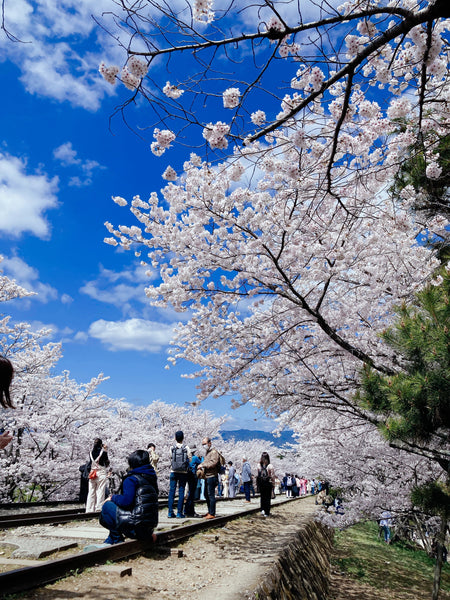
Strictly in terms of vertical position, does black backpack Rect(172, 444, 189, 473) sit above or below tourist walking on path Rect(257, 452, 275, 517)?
above

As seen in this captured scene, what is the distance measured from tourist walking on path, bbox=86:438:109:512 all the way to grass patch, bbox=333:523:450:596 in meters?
7.25

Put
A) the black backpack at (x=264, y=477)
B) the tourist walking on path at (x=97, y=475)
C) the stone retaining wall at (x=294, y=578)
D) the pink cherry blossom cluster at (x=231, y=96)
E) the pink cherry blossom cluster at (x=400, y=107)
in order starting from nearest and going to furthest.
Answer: the pink cherry blossom cluster at (x=231, y=96) → the pink cherry blossom cluster at (x=400, y=107) → the stone retaining wall at (x=294, y=578) → the tourist walking on path at (x=97, y=475) → the black backpack at (x=264, y=477)

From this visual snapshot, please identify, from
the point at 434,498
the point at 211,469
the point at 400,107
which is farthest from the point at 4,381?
the point at 211,469

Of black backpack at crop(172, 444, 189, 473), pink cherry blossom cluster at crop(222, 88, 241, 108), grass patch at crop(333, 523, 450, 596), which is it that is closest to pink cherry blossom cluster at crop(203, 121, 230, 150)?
pink cherry blossom cluster at crop(222, 88, 241, 108)

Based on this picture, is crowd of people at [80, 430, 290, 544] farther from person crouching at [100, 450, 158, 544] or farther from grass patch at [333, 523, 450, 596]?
grass patch at [333, 523, 450, 596]

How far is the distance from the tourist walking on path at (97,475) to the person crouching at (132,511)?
3900mm

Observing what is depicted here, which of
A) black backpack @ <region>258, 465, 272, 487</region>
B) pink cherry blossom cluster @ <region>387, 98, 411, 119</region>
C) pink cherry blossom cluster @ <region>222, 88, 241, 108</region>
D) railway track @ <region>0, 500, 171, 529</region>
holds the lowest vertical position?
railway track @ <region>0, 500, 171, 529</region>

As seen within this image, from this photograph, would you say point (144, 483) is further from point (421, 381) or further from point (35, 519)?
point (421, 381)

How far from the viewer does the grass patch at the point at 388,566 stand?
10.5 meters

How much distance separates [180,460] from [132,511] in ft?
10.5

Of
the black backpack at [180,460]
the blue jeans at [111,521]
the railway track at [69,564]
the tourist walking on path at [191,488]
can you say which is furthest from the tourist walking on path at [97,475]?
the blue jeans at [111,521]

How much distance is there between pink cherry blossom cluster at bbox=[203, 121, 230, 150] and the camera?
3473 mm

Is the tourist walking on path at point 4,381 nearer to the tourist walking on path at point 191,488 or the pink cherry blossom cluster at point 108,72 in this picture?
the pink cherry blossom cluster at point 108,72

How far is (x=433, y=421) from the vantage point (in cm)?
484
